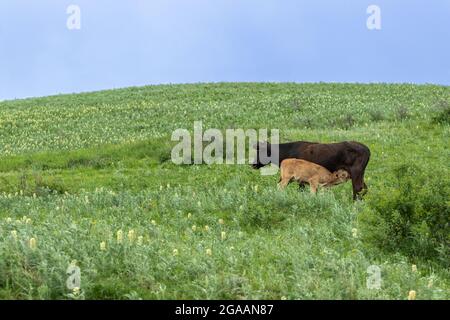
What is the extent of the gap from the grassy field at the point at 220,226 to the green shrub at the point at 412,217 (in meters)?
0.02

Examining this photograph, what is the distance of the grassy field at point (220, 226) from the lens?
7.31 meters

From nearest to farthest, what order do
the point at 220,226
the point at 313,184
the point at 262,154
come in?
the point at 220,226 < the point at 313,184 < the point at 262,154

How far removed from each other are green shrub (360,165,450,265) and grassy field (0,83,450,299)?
0.08 ft

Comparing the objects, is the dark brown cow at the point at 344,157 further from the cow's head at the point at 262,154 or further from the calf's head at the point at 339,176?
the cow's head at the point at 262,154

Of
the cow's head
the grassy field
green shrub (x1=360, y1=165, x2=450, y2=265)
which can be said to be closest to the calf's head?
the grassy field

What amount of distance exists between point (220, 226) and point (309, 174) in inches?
162

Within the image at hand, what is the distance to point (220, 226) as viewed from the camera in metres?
12.1

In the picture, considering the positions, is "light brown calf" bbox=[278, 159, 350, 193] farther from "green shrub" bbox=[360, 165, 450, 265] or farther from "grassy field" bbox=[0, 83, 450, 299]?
"green shrub" bbox=[360, 165, 450, 265]

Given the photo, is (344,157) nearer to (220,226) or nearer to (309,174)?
(309,174)

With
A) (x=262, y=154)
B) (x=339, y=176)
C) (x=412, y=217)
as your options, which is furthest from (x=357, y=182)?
(x=412, y=217)

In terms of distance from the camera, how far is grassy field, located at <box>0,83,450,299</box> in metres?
7.31
